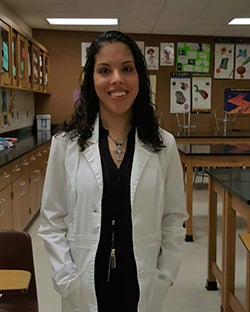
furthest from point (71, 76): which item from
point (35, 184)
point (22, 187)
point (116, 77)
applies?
point (116, 77)

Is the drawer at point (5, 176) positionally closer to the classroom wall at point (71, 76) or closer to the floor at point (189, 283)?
the floor at point (189, 283)

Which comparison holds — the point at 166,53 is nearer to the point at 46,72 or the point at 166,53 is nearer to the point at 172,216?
the point at 46,72

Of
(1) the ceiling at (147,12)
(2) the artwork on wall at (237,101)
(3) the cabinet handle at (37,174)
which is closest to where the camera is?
(3) the cabinet handle at (37,174)

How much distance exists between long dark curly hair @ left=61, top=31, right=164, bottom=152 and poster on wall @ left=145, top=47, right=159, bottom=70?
5.82m

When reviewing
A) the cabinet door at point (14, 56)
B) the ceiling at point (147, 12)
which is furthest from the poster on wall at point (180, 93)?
the cabinet door at point (14, 56)

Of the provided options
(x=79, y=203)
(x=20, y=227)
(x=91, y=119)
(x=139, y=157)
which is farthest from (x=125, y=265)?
(x=20, y=227)

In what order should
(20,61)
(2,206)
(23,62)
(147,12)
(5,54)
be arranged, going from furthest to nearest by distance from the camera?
(147,12), (23,62), (20,61), (5,54), (2,206)

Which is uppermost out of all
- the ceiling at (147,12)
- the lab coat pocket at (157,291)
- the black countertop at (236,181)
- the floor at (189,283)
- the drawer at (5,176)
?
the ceiling at (147,12)

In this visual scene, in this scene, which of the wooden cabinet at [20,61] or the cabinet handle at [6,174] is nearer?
the cabinet handle at [6,174]

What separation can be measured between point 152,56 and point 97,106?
592cm

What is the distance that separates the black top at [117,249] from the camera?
128cm

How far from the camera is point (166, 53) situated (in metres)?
7.11

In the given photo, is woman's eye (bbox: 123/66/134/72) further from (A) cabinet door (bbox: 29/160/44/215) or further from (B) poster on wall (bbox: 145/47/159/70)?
(B) poster on wall (bbox: 145/47/159/70)

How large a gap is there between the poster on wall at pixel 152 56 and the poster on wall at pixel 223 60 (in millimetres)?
1078
